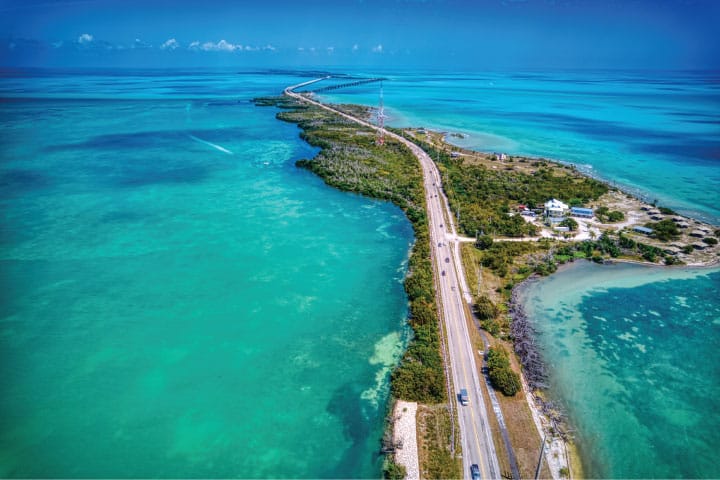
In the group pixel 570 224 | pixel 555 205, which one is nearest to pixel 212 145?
pixel 555 205

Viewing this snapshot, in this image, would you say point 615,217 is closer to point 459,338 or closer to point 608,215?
point 608,215

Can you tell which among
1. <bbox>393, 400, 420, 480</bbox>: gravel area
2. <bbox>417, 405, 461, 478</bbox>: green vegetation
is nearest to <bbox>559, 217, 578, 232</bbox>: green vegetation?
<bbox>417, 405, 461, 478</bbox>: green vegetation

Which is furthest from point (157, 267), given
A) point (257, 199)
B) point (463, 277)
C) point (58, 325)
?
point (463, 277)

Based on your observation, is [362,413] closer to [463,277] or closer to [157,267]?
[463,277]

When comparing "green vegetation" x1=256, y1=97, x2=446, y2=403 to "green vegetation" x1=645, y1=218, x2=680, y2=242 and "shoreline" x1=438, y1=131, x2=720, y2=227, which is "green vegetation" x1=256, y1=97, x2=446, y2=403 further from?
"green vegetation" x1=645, y1=218, x2=680, y2=242

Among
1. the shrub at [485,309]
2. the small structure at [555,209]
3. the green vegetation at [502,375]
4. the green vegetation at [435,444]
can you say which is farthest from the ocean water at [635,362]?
the small structure at [555,209]

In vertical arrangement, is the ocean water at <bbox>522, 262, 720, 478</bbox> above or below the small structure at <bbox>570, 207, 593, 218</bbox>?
below
